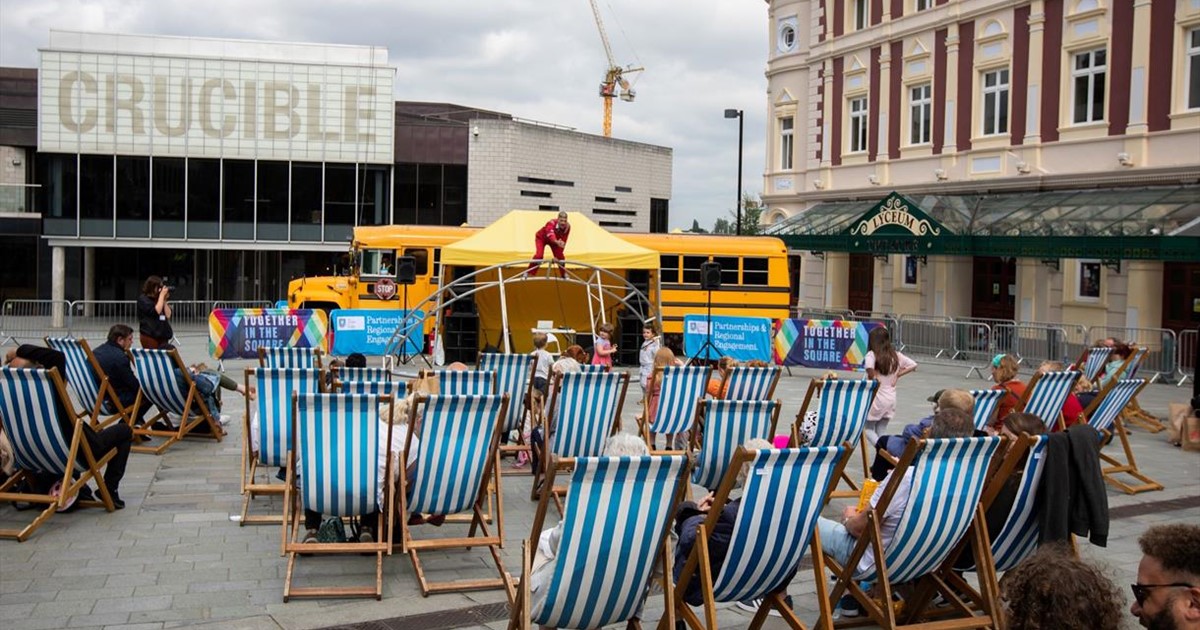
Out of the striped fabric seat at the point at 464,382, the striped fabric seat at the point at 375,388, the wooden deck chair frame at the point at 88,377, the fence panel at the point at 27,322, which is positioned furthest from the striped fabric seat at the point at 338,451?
the fence panel at the point at 27,322

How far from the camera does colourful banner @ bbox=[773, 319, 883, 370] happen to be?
1952 cm

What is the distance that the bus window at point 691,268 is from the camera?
2309 cm

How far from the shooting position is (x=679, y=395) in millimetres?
9539

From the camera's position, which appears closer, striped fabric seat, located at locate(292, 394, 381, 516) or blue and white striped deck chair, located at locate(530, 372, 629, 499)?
striped fabric seat, located at locate(292, 394, 381, 516)

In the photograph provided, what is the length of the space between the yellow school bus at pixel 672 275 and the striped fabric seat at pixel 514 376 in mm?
12205

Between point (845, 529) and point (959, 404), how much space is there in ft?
4.30

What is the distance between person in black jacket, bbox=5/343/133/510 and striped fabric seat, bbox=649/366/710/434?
428 centimetres

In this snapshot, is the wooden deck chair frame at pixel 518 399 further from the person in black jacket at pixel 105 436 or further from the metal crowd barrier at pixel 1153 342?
the metal crowd barrier at pixel 1153 342

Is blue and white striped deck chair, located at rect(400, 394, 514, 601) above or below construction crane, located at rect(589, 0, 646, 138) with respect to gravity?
below

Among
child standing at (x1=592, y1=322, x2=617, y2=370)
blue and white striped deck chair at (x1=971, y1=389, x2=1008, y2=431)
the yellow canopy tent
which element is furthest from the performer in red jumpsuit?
blue and white striped deck chair at (x1=971, y1=389, x2=1008, y2=431)

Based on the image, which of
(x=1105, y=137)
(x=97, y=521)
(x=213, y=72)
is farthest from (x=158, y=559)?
(x=213, y=72)

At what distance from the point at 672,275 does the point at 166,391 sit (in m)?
13.8

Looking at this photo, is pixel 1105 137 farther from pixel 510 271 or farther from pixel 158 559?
pixel 158 559

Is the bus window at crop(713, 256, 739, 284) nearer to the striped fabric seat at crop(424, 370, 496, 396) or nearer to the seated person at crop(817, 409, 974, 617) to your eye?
the striped fabric seat at crop(424, 370, 496, 396)
